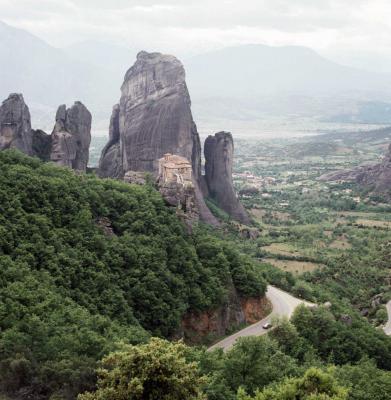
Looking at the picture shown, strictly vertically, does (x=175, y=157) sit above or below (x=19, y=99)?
below

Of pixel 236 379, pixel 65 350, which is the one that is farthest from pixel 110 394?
pixel 236 379

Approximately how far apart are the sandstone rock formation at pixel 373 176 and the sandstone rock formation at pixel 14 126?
73.3 metres

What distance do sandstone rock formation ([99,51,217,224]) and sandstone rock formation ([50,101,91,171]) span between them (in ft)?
23.3

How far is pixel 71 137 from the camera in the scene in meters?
78.6

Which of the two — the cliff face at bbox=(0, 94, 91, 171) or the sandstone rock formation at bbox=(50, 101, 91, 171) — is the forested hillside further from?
the sandstone rock formation at bbox=(50, 101, 91, 171)

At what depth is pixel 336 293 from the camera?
6372 centimetres

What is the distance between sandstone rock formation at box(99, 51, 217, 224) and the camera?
3450 inches

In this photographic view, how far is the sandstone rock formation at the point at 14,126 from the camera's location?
244 ft

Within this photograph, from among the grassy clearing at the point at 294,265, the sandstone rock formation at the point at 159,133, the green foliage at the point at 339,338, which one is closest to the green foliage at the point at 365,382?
the green foliage at the point at 339,338

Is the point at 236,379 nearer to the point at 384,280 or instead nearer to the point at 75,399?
the point at 75,399

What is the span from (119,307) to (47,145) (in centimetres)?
4406

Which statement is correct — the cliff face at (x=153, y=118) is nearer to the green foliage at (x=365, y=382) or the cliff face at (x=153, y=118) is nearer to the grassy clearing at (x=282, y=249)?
the grassy clearing at (x=282, y=249)

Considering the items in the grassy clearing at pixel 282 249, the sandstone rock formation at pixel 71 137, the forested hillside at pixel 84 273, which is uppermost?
the sandstone rock formation at pixel 71 137

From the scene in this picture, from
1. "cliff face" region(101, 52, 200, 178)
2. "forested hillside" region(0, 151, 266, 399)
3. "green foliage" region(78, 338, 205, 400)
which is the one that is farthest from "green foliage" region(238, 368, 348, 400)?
"cliff face" region(101, 52, 200, 178)
